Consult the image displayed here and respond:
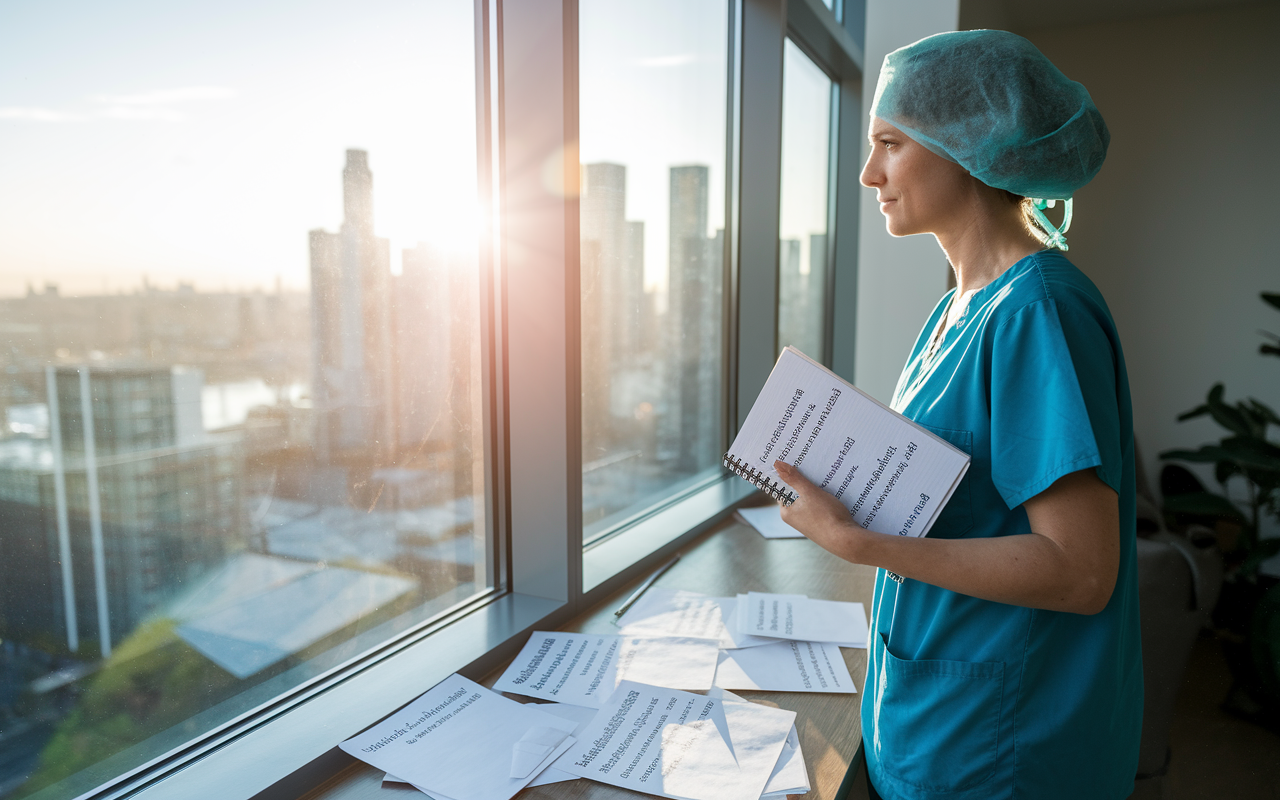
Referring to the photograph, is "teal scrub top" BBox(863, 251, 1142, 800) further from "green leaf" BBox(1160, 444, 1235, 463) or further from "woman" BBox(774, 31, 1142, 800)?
"green leaf" BBox(1160, 444, 1235, 463)

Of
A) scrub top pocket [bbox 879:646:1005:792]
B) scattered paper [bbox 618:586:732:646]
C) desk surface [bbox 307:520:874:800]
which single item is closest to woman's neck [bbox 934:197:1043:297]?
scrub top pocket [bbox 879:646:1005:792]

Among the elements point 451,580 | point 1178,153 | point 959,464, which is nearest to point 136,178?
point 451,580

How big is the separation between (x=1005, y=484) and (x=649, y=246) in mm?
1172

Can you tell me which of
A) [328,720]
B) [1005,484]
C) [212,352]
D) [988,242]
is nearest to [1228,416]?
[988,242]

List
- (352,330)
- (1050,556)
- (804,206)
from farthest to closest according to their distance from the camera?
(804,206) → (352,330) → (1050,556)

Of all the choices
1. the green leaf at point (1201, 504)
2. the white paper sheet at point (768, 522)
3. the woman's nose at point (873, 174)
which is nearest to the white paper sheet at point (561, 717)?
the woman's nose at point (873, 174)

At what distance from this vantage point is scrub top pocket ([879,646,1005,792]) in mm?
762

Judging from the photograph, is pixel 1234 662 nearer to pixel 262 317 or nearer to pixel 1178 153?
pixel 1178 153

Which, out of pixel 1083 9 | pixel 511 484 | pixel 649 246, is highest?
pixel 1083 9

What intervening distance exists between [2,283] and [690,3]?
5.39 feet

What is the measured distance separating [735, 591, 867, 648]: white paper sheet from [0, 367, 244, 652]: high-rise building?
→ 2.58ft

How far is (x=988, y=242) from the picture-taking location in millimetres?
823

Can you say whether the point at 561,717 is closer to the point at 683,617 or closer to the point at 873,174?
the point at 683,617

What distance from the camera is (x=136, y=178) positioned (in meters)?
0.74
